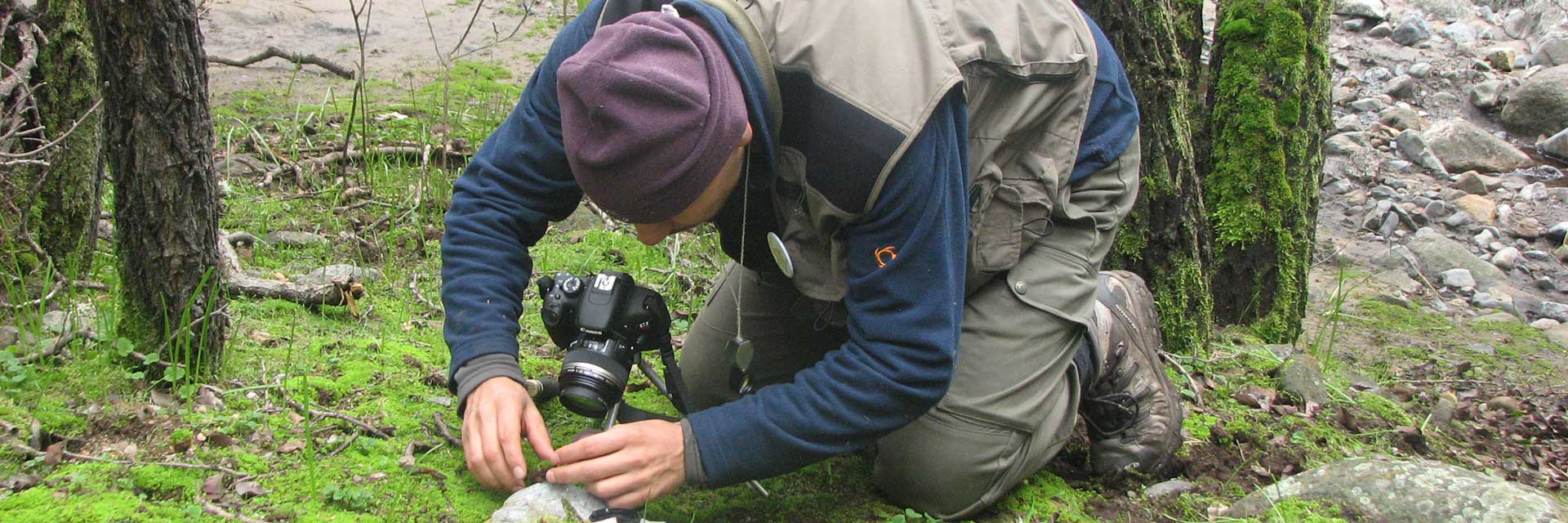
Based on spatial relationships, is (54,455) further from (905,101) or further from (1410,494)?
(1410,494)

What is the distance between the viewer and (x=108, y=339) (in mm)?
2566

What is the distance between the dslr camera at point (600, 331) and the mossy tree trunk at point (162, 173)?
29.3 inches

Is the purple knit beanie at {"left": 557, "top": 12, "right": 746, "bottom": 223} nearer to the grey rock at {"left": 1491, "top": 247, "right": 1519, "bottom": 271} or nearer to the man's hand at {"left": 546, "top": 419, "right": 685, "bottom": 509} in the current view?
the man's hand at {"left": 546, "top": 419, "right": 685, "bottom": 509}

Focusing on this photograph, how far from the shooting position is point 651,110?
1.84 meters

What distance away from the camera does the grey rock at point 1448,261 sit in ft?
21.8

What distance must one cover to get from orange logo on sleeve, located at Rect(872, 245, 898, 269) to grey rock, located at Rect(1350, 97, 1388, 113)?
28.8 feet

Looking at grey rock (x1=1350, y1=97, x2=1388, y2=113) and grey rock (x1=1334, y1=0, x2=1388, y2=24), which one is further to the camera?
grey rock (x1=1334, y1=0, x2=1388, y2=24)

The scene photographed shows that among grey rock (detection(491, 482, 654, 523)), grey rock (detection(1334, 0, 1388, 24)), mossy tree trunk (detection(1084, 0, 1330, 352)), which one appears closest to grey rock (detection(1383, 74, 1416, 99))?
grey rock (detection(1334, 0, 1388, 24))

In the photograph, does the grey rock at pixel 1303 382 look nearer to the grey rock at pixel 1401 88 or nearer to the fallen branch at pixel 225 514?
the fallen branch at pixel 225 514

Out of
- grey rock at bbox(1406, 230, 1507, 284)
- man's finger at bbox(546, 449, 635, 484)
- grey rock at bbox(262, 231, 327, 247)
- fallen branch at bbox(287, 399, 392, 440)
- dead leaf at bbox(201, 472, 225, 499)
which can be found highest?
man's finger at bbox(546, 449, 635, 484)

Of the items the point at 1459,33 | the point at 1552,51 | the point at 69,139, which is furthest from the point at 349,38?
the point at 1552,51

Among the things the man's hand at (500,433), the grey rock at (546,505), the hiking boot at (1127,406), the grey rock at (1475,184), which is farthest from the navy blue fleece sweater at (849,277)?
the grey rock at (1475,184)

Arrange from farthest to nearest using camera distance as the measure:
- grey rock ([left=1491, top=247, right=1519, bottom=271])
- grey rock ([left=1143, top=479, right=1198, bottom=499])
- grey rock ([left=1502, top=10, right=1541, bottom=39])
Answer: grey rock ([left=1502, top=10, right=1541, bottom=39]) → grey rock ([left=1491, top=247, right=1519, bottom=271]) → grey rock ([left=1143, top=479, right=1198, bottom=499])

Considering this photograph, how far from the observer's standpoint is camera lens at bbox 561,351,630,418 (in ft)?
7.57
